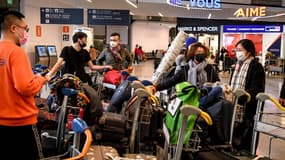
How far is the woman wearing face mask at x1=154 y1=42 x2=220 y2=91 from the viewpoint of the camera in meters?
4.44

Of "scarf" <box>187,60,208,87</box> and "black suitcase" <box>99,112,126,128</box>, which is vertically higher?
"scarf" <box>187,60,208,87</box>

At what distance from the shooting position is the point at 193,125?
280cm

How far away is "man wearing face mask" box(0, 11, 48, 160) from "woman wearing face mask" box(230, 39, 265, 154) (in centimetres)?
233

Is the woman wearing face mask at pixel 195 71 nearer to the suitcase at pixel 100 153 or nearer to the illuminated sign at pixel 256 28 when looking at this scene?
the suitcase at pixel 100 153

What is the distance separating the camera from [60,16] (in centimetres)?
1095

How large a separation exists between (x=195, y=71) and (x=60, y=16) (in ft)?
24.1

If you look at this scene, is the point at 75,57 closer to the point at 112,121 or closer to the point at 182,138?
the point at 112,121

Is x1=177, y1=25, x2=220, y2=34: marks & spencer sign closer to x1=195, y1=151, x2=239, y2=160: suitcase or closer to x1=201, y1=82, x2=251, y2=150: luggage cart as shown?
x1=201, y1=82, x2=251, y2=150: luggage cart

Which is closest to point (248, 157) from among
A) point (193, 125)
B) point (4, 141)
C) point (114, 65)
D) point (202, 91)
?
point (202, 91)

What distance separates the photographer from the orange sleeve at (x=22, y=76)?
2555 millimetres

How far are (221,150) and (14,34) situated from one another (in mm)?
2180

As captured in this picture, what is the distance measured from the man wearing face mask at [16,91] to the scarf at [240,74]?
263cm

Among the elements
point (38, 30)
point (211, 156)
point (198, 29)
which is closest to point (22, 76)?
point (211, 156)

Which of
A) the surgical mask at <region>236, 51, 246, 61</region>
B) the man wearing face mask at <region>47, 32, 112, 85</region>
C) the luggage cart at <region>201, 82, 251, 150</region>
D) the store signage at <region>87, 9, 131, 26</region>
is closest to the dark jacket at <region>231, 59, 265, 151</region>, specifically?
the surgical mask at <region>236, 51, 246, 61</region>
